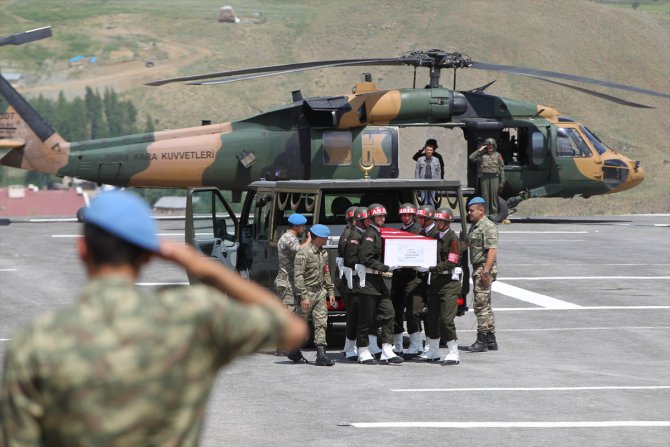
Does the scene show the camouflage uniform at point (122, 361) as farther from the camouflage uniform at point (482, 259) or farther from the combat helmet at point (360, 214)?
the camouflage uniform at point (482, 259)

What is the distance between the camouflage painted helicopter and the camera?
2755 cm

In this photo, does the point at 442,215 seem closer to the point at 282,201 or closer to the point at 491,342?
the point at 491,342

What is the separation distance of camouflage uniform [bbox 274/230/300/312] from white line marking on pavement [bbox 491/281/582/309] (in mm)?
6105

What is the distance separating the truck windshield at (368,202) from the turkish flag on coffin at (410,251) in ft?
4.48

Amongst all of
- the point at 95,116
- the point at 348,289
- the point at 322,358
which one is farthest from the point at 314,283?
the point at 95,116

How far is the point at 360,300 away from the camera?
46.9 ft

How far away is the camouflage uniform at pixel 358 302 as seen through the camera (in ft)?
46.0

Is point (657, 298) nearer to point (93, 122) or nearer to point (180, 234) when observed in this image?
point (180, 234)

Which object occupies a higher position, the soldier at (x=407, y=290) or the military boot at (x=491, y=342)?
the soldier at (x=407, y=290)

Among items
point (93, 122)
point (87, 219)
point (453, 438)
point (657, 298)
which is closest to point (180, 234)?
point (657, 298)

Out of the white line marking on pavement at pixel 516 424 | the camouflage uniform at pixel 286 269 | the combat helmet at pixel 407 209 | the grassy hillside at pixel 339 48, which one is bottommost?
the grassy hillside at pixel 339 48

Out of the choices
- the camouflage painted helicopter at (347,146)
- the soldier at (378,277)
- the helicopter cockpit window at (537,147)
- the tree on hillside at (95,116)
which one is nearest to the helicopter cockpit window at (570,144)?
the camouflage painted helicopter at (347,146)

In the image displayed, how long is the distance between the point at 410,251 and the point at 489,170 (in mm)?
14652

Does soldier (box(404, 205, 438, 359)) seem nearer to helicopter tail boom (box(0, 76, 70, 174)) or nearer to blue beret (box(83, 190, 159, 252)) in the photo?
blue beret (box(83, 190, 159, 252))
